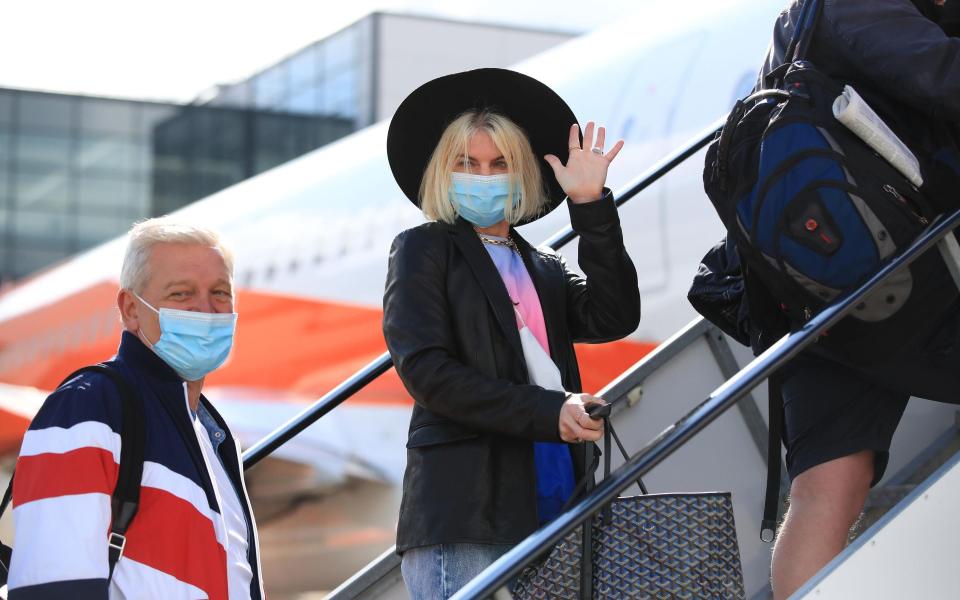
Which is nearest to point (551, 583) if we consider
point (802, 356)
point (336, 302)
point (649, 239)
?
point (802, 356)

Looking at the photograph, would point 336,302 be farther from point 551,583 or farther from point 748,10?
point 551,583

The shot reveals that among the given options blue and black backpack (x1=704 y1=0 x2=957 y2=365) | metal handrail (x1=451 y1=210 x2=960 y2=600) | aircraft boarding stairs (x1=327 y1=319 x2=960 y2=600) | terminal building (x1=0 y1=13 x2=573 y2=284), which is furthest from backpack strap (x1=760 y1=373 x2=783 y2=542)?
terminal building (x1=0 y1=13 x2=573 y2=284)

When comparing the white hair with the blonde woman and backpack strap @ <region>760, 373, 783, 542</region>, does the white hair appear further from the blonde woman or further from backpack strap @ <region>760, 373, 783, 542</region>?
backpack strap @ <region>760, 373, 783, 542</region>

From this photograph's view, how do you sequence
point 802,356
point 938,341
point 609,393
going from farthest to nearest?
point 609,393, point 802,356, point 938,341

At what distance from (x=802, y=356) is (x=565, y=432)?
2.00 feet

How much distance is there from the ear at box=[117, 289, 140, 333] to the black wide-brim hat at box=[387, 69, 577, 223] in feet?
2.18

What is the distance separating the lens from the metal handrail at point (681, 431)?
198 cm

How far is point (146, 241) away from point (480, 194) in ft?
2.16

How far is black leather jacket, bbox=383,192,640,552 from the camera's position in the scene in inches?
90.6

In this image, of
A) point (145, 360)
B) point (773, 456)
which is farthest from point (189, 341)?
point (773, 456)

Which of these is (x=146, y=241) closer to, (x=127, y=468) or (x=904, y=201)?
(x=127, y=468)

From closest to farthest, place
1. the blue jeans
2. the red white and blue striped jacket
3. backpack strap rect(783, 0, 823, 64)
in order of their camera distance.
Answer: the red white and blue striped jacket < the blue jeans < backpack strap rect(783, 0, 823, 64)

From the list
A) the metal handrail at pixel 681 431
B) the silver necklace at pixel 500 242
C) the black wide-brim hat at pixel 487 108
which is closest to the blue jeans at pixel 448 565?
the metal handrail at pixel 681 431

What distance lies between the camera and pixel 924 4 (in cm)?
262
